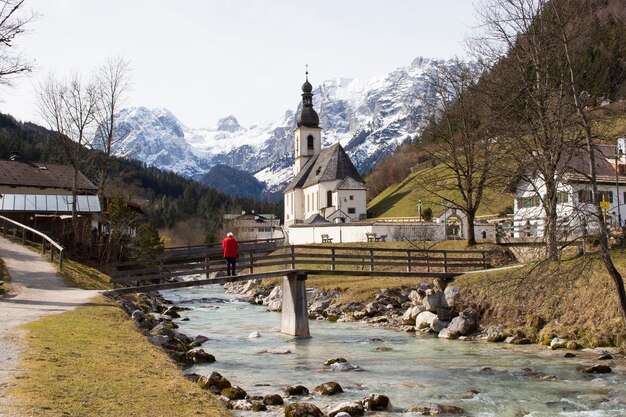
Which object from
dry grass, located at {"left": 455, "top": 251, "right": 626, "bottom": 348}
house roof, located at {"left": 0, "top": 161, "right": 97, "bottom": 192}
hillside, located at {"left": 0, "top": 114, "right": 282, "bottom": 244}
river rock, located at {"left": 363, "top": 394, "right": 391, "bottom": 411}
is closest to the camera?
river rock, located at {"left": 363, "top": 394, "right": 391, "bottom": 411}

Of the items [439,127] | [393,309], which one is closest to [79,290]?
[393,309]

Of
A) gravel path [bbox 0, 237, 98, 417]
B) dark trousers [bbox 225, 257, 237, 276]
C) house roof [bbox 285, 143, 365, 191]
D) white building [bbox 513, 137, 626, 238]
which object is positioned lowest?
gravel path [bbox 0, 237, 98, 417]

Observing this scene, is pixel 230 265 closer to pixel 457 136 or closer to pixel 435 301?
pixel 435 301

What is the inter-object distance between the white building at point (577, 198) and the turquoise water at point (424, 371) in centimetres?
384

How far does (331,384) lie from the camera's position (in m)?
15.4

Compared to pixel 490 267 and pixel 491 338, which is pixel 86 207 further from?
pixel 491 338

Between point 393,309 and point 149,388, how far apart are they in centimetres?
2251

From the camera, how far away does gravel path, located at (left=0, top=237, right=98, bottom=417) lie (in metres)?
10.9

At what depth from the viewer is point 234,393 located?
14469 millimetres

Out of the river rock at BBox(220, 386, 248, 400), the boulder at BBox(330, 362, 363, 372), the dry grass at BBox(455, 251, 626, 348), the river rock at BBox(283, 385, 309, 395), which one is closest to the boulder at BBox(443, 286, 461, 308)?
the dry grass at BBox(455, 251, 626, 348)

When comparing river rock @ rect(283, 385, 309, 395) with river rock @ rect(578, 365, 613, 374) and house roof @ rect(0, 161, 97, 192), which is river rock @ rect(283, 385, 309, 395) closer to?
river rock @ rect(578, 365, 613, 374)

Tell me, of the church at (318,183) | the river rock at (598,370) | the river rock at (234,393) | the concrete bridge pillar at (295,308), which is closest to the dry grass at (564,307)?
the river rock at (598,370)

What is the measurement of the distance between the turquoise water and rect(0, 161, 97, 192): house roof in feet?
102

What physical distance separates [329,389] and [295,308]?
1117 centimetres
